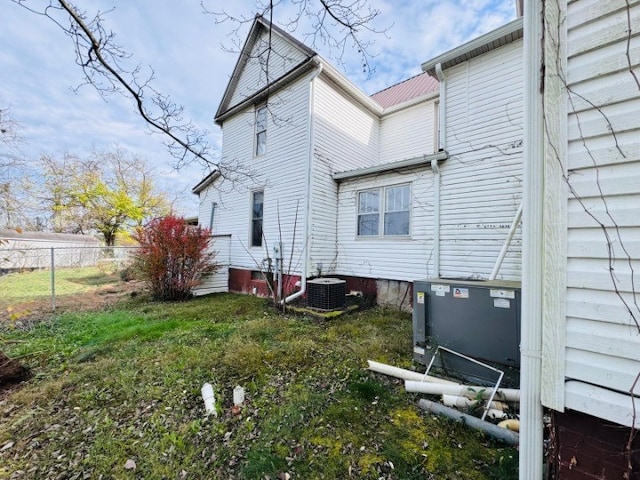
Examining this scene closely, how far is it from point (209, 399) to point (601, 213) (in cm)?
352

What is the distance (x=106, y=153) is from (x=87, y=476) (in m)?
26.5

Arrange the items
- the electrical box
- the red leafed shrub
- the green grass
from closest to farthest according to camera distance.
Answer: the electrical box
the red leafed shrub
the green grass

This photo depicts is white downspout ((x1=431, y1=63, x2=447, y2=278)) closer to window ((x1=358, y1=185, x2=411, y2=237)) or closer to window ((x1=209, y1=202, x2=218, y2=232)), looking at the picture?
window ((x1=358, y1=185, x2=411, y2=237))

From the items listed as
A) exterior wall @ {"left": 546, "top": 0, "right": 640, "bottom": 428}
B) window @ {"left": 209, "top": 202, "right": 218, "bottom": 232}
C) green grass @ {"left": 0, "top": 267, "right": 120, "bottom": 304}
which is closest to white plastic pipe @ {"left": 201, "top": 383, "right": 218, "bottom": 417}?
exterior wall @ {"left": 546, "top": 0, "right": 640, "bottom": 428}

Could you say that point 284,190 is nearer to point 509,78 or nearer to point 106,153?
point 509,78

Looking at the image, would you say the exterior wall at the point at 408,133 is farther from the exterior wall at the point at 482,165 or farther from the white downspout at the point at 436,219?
the white downspout at the point at 436,219

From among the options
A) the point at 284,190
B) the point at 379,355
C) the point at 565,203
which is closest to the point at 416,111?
the point at 284,190

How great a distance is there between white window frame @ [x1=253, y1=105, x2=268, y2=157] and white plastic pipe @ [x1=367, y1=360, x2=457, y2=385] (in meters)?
7.21

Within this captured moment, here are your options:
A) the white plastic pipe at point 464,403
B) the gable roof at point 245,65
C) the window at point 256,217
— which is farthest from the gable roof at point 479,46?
the white plastic pipe at point 464,403

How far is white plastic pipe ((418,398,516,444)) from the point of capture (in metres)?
2.22

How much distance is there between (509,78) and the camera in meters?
5.41

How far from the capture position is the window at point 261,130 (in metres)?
8.62

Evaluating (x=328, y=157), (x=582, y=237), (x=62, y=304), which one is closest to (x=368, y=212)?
(x=328, y=157)

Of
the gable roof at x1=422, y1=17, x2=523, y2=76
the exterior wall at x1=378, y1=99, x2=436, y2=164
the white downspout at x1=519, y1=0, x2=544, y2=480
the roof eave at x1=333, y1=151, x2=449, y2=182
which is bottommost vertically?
the white downspout at x1=519, y1=0, x2=544, y2=480
